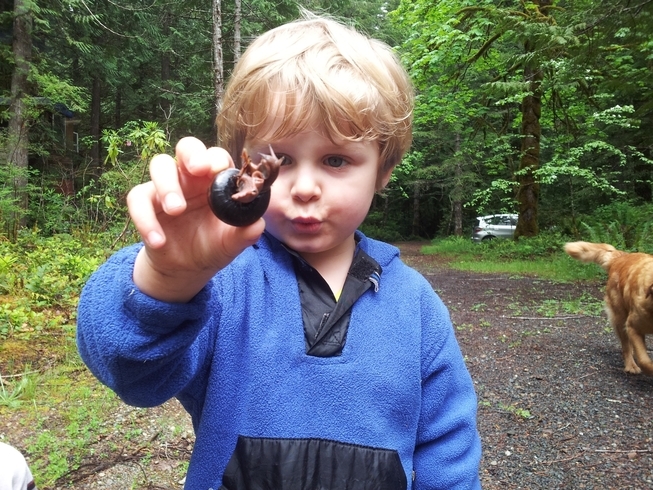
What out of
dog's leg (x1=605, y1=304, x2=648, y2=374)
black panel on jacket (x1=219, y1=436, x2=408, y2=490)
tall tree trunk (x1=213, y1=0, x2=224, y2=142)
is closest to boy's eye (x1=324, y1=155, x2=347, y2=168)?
black panel on jacket (x1=219, y1=436, x2=408, y2=490)

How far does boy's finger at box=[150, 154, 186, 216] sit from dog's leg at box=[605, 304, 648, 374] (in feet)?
16.6

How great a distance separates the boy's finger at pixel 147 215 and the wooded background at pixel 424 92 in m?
5.05

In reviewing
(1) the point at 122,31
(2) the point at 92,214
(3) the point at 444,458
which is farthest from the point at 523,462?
(1) the point at 122,31

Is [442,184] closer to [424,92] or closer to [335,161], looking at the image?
[424,92]

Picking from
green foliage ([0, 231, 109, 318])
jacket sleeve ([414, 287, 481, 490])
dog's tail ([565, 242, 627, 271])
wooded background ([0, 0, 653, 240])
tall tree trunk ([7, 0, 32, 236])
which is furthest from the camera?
tall tree trunk ([7, 0, 32, 236])

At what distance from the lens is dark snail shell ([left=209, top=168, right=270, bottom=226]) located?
0.80 m

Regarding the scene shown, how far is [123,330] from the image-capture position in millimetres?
983

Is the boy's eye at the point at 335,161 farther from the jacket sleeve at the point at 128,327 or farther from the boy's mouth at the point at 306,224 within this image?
the jacket sleeve at the point at 128,327

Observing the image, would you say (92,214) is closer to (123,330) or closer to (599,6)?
(599,6)

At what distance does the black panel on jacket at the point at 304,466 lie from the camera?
1.24m

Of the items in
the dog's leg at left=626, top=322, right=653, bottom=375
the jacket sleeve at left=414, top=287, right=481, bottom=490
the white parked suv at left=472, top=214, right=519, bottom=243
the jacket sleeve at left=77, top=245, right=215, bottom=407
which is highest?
the jacket sleeve at left=77, top=245, right=215, bottom=407

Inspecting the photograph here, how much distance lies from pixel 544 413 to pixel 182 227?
3.81m

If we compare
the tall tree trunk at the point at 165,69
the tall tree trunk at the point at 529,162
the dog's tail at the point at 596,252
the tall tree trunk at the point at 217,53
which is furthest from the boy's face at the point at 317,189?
the tall tree trunk at the point at 165,69

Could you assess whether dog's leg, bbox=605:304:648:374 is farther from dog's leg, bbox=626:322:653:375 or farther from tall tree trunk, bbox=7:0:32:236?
tall tree trunk, bbox=7:0:32:236
